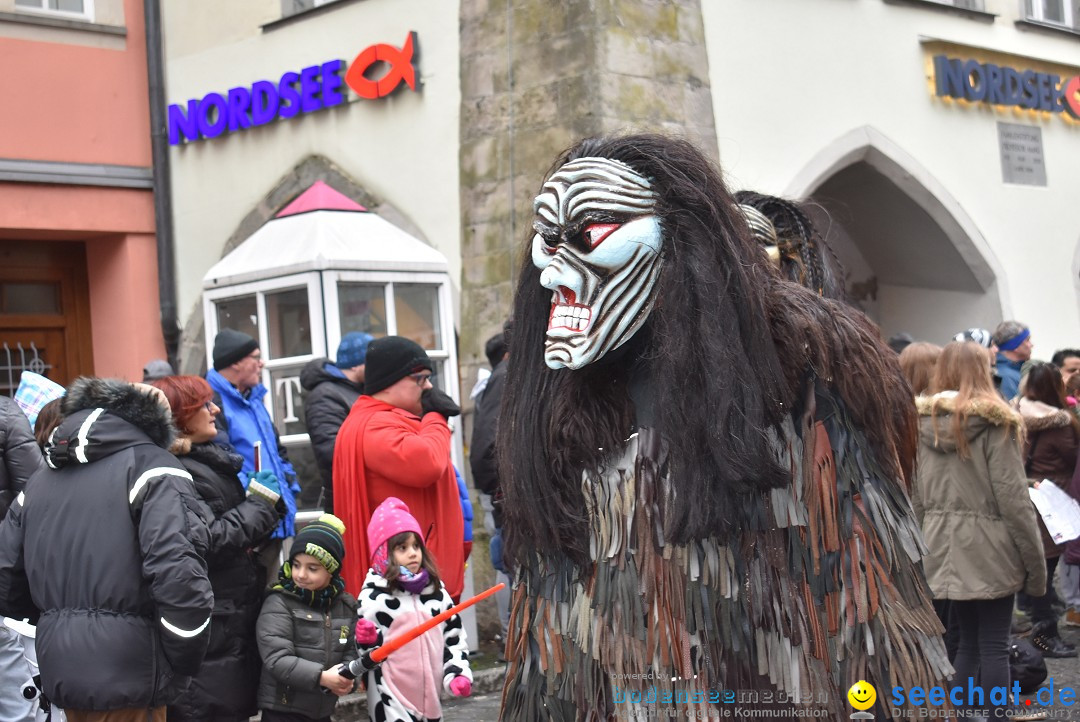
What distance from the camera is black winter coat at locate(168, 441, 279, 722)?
14.7 feet

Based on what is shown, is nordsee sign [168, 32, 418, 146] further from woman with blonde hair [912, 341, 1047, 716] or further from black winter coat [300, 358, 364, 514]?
woman with blonde hair [912, 341, 1047, 716]

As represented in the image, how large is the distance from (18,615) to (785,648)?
2637mm

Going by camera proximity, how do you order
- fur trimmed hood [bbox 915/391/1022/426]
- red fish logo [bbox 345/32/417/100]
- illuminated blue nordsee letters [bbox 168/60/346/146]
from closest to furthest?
fur trimmed hood [bbox 915/391/1022/426]
red fish logo [bbox 345/32/417/100]
illuminated blue nordsee letters [bbox 168/60/346/146]

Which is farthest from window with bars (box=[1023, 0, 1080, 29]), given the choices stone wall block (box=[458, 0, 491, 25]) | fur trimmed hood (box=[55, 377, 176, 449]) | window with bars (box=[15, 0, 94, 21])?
fur trimmed hood (box=[55, 377, 176, 449])

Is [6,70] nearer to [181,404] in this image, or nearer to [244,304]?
[244,304]

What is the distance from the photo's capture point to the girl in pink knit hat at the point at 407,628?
4547 millimetres

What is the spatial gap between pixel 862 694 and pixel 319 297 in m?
5.63

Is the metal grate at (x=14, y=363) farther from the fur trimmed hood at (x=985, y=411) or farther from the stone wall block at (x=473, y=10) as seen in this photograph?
the fur trimmed hood at (x=985, y=411)

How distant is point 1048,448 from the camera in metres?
7.37

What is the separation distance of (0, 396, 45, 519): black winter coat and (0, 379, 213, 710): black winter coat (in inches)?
64.7

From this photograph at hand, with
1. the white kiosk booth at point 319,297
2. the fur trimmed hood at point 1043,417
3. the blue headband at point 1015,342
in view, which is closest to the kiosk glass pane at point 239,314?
the white kiosk booth at point 319,297

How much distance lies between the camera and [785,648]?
2.31 meters

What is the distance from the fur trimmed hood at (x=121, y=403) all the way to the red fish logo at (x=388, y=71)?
5.37m

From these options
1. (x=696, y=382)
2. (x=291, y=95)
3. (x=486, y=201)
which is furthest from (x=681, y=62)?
(x=696, y=382)
